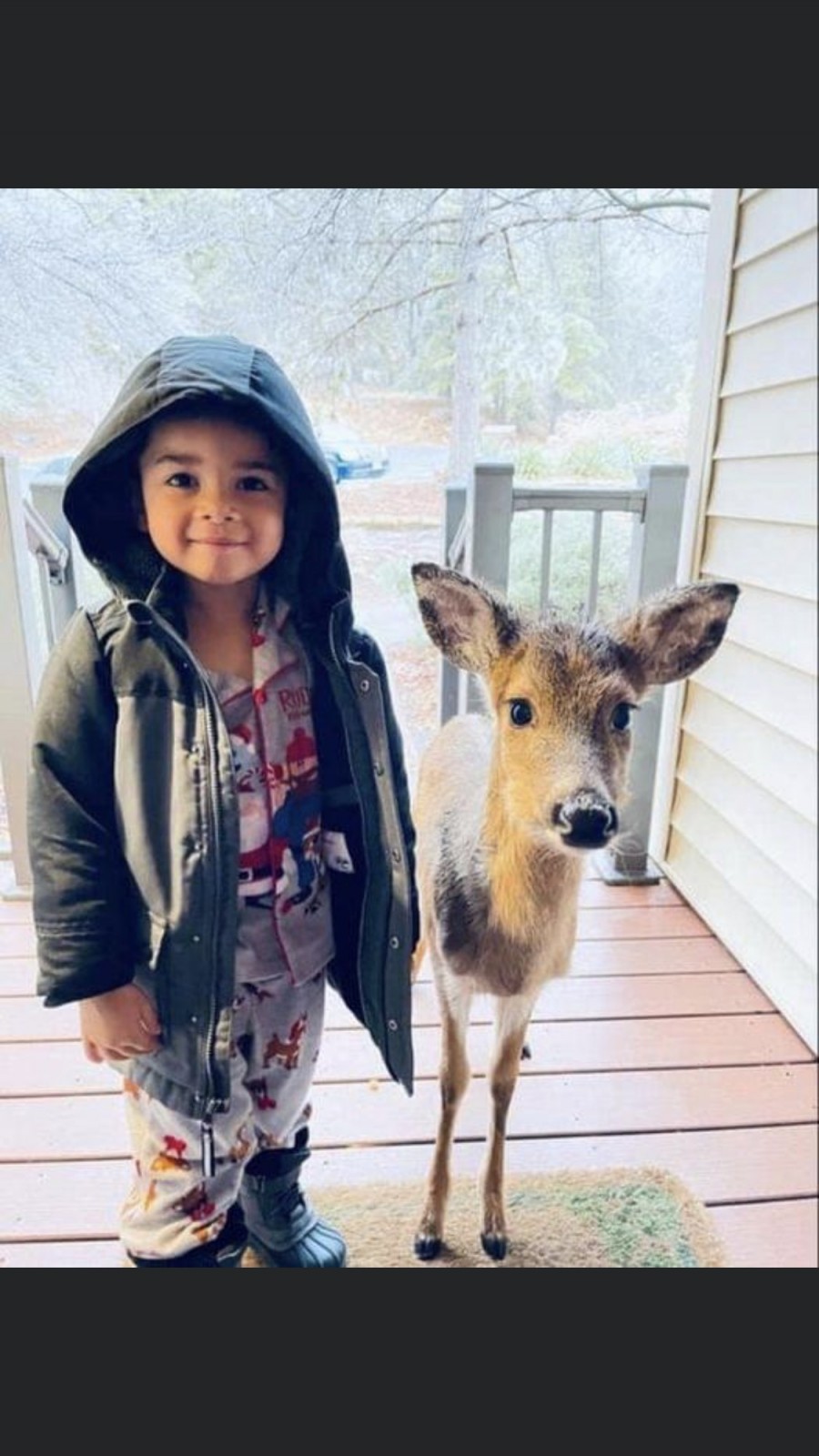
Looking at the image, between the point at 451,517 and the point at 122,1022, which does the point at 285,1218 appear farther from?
the point at 451,517

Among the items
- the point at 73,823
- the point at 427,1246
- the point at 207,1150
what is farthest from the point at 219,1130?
the point at 73,823

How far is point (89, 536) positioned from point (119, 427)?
0.42 ft

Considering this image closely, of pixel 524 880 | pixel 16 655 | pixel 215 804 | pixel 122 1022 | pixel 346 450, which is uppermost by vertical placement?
pixel 346 450

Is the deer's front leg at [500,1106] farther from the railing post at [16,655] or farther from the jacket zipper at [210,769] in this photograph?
the railing post at [16,655]

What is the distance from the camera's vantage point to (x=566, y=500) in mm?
915

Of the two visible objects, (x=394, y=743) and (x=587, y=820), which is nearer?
(x=587, y=820)

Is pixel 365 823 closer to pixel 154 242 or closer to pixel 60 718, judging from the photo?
pixel 60 718

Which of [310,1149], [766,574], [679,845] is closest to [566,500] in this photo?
[766,574]

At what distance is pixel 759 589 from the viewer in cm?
72

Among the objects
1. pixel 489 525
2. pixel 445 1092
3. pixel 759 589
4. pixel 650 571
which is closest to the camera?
pixel 759 589

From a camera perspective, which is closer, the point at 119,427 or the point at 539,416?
the point at 119,427

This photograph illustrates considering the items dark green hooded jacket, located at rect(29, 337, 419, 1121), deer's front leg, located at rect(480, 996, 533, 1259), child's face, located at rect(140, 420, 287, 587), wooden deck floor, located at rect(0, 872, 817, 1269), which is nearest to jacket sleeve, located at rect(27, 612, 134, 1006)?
dark green hooded jacket, located at rect(29, 337, 419, 1121)

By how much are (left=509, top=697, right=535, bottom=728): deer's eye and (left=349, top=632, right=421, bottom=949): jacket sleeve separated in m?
0.16

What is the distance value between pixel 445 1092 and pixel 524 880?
1.02ft
